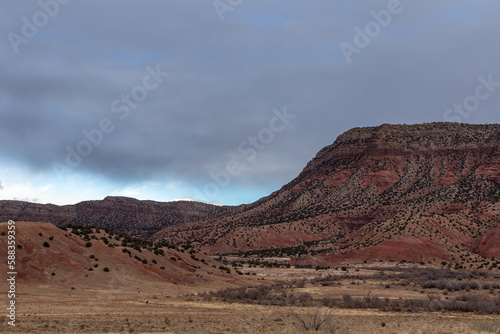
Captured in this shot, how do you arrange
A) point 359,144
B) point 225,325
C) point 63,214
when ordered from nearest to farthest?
point 225,325 < point 359,144 < point 63,214

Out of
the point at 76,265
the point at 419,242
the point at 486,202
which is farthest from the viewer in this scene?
the point at 486,202

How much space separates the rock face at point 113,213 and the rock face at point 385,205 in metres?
39.9

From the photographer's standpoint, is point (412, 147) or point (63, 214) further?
point (63, 214)

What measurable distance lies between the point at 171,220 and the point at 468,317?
15776cm

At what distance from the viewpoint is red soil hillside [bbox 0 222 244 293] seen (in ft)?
99.1

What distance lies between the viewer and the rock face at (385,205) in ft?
245

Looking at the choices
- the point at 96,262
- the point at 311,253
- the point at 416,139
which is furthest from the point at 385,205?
the point at 96,262

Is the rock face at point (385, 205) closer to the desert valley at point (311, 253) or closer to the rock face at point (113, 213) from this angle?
the desert valley at point (311, 253)

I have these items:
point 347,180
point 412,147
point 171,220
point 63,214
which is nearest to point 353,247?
point 347,180

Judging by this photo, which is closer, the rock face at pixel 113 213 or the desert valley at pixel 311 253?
the desert valley at pixel 311 253

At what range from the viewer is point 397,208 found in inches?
3730

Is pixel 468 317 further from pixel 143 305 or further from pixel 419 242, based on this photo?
pixel 419 242

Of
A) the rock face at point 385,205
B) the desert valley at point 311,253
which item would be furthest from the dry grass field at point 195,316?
the rock face at point 385,205

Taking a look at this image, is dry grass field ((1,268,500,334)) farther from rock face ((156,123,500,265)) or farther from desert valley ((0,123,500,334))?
rock face ((156,123,500,265))
